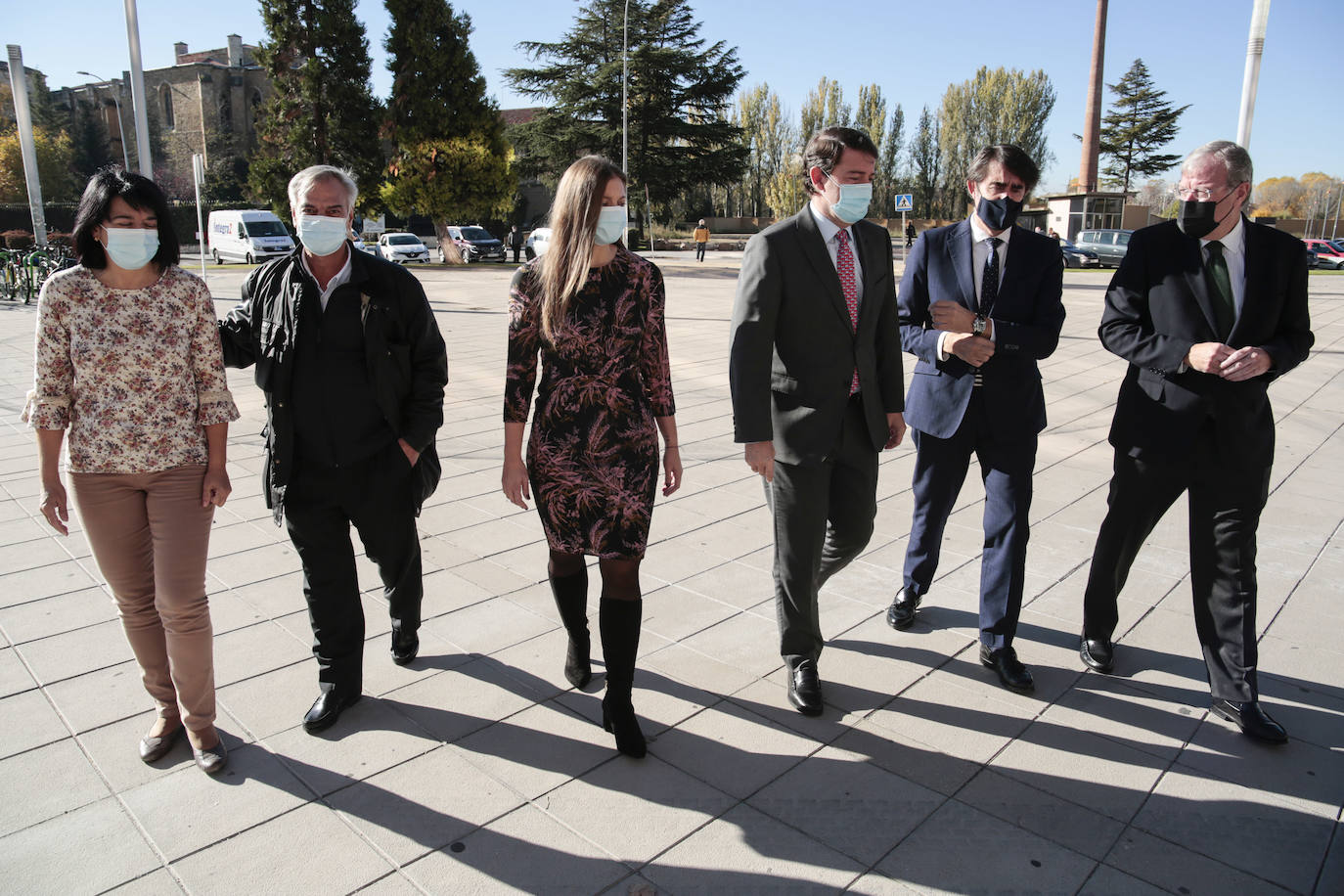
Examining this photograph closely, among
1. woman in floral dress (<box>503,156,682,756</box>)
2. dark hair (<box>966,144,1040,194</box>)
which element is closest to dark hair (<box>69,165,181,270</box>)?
woman in floral dress (<box>503,156,682,756</box>)

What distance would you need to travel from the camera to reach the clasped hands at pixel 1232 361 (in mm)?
2918

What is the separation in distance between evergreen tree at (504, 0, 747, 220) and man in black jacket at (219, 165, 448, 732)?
3630 centimetres

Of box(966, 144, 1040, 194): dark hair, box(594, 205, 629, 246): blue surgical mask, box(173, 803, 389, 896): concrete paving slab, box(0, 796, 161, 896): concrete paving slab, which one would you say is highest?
box(966, 144, 1040, 194): dark hair

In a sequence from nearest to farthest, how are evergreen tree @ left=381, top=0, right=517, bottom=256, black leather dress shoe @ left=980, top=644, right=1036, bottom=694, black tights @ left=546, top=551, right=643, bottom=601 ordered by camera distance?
black tights @ left=546, top=551, right=643, bottom=601, black leather dress shoe @ left=980, top=644, right=1036, bottom=694, evergreen tree @ left=381, top=0, right=517, bottom=256

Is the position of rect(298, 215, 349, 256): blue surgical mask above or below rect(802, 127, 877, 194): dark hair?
below

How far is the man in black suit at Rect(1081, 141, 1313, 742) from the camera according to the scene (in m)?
3.00

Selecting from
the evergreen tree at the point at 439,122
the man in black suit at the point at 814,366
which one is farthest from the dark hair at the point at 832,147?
the evergreen tree at the point at 439,122

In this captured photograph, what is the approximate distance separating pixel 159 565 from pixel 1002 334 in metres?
2.95

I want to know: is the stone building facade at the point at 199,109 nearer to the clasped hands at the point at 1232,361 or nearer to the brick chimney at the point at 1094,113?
the brick chimney at the point at 1094,113

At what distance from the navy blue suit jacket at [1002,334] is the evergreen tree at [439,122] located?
3031 centimetres

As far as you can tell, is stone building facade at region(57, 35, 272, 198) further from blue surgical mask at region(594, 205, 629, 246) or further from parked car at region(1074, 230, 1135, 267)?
blue surgical mask at region(594, 205, 629, 246)

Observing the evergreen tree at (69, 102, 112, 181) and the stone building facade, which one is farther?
the stone building facade

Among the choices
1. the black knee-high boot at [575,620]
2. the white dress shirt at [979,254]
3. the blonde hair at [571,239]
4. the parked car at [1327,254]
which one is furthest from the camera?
the parked car at [1327,254]

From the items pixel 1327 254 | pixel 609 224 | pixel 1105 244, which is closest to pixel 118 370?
pixel 609 224
